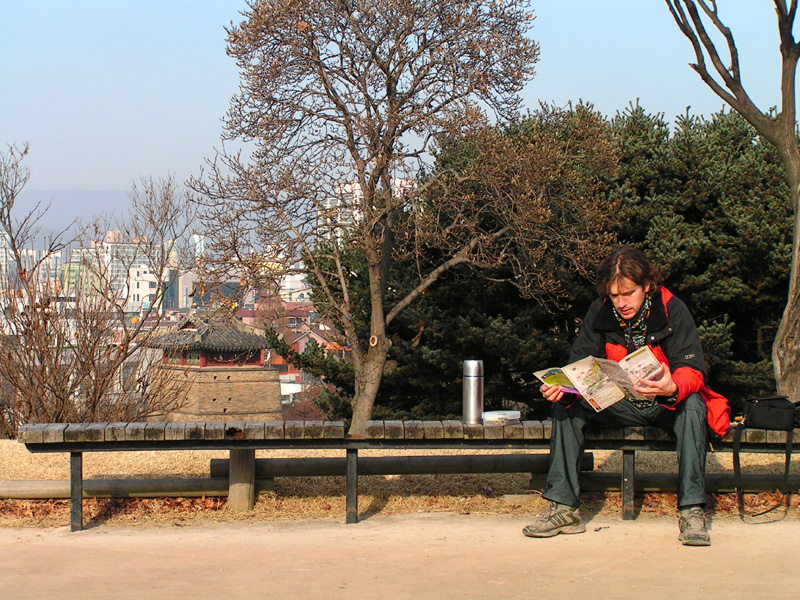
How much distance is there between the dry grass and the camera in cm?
483

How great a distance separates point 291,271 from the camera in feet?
46.6

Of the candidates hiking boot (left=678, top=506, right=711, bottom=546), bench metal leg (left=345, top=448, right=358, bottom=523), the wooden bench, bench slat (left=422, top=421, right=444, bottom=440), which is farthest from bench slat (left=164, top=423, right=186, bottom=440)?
hiking boot (left=678, top=506, right=711, bottom=546)

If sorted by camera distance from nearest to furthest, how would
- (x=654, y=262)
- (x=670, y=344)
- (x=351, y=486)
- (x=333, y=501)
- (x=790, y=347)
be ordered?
(x=670, y=344)
(x=351, y=486)
(x=333, y=501)
(x=790, y=347)
(x=654, y=262)

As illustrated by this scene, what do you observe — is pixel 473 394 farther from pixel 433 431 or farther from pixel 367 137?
pixel 367 137

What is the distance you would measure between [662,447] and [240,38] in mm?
11915

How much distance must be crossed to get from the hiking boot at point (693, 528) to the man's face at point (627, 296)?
3.40 feet

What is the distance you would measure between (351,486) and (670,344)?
186 cm

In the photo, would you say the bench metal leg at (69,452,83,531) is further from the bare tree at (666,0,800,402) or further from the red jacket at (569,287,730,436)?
the bare tree at (666,0,800,402)

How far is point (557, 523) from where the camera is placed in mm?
4281

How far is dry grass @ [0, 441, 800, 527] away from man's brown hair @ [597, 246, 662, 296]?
4.44 ft

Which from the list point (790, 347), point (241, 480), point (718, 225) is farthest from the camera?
point (718, 225)

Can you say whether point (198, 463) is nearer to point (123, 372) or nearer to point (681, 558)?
point (681, 558)

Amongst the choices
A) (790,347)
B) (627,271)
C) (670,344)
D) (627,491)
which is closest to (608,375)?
(670,344)

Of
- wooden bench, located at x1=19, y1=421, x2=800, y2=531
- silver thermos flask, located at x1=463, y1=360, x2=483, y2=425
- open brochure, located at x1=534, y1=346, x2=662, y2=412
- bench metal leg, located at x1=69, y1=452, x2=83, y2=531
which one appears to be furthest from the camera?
silver thermos flask, located at x1=463, y1=360, x2=483, y2=425
